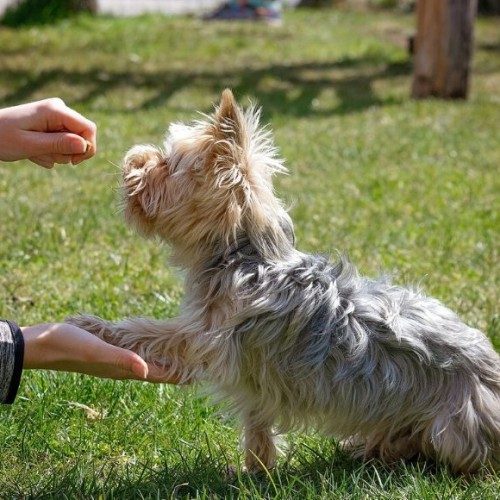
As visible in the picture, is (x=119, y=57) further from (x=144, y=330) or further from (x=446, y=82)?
(x=144, y=330)

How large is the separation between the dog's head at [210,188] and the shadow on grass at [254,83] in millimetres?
7901

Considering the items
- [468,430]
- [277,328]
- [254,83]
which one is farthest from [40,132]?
[254,83]

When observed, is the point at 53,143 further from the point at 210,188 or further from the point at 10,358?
the point at 10,358

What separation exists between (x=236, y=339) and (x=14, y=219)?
12.5 feet

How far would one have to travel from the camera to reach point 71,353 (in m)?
3.56

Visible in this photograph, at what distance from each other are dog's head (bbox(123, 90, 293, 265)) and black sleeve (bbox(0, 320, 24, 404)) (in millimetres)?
761

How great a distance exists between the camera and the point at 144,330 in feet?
13.3

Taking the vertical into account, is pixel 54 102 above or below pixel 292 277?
above

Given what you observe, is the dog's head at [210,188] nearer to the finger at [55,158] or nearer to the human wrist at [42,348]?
the finger at [55,158]

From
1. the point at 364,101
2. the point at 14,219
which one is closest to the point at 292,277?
the point at 14,219

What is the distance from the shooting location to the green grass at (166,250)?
4.05 m

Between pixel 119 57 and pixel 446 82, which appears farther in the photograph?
pixel 119 57

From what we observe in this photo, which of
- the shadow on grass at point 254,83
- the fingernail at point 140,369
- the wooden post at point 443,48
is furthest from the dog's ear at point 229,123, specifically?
the wooden post at point 443,48

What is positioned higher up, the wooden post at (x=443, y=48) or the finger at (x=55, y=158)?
the finger at (x=55, y=158)
